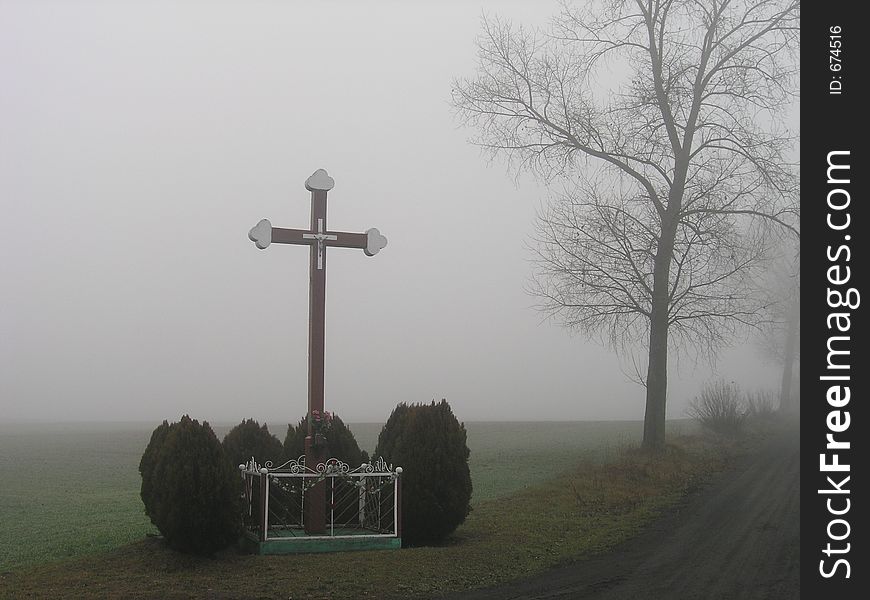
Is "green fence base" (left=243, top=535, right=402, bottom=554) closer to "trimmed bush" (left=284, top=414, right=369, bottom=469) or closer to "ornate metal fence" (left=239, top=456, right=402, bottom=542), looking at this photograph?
"ornate metal fence" (left=239, top=456, right=402, bottom=542)

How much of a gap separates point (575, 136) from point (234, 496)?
15.7 meters

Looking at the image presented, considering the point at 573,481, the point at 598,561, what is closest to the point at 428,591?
the point at 598,561

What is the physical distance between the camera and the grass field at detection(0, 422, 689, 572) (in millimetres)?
12406

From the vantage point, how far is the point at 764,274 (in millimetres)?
25516

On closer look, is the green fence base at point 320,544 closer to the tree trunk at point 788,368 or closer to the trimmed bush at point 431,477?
the trimmed bush at point 431,477

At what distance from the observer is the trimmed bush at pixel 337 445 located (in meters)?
11.8

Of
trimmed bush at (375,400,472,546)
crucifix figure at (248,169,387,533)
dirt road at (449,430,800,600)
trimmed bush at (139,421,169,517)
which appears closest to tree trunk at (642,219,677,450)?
dirt road at (449,430,800,600)

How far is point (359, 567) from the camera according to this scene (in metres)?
Result: 9.13

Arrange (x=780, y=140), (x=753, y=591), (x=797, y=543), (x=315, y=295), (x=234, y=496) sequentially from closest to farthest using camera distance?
1. (x=753, y=591)
2. (x=234, y=496)
3. (x=797, y=543)
4. (x=315, y=295)
5. (x=780, y=140)

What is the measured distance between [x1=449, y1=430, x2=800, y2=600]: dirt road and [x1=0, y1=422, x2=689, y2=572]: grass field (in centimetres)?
475

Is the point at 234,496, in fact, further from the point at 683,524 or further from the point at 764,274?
the point at 764,274

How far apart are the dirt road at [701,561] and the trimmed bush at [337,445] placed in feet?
11.9

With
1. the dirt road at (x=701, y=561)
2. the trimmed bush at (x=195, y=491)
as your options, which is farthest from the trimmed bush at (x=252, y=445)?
the dirt road at (x=701, y=561)

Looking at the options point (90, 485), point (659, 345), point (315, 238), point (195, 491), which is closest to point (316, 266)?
point (315, 238)
